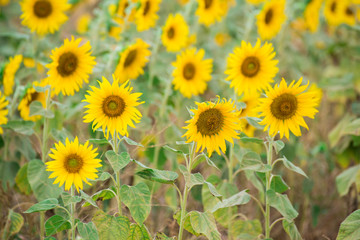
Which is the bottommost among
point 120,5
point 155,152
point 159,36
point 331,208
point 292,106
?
point 331,208

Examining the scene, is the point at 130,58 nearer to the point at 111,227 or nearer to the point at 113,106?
the point at 113,106

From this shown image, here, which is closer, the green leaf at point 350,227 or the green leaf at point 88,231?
the green leaf at point 88,231

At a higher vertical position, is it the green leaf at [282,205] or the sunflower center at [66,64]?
the sunflower center at [66,64]

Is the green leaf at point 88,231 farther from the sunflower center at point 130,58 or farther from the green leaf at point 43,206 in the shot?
the sunflower center at point 130,58

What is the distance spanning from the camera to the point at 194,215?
150 centimetres

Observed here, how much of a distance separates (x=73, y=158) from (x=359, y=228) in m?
0.94

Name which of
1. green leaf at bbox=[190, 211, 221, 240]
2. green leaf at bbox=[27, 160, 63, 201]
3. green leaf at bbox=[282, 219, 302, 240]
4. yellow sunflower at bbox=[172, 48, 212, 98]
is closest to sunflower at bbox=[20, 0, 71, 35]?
yellow sunflower at bbox=[172, 48, 212, 98]

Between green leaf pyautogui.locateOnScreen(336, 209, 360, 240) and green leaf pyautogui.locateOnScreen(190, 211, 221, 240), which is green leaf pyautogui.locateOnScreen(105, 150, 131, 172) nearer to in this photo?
green leaf pyautogui.locateOnScreen(190, 211, 221, 240)

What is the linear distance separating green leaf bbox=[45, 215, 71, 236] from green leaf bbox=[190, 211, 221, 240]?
404 millimetres

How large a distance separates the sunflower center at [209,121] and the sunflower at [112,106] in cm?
20

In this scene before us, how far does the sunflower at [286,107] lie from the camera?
5.01ft

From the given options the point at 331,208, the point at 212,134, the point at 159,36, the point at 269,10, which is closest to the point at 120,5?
the point at 159,36

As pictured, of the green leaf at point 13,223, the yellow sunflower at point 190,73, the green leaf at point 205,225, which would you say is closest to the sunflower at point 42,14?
the yellow sunflower at point 190,73

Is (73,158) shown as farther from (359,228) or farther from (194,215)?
(359,228)
